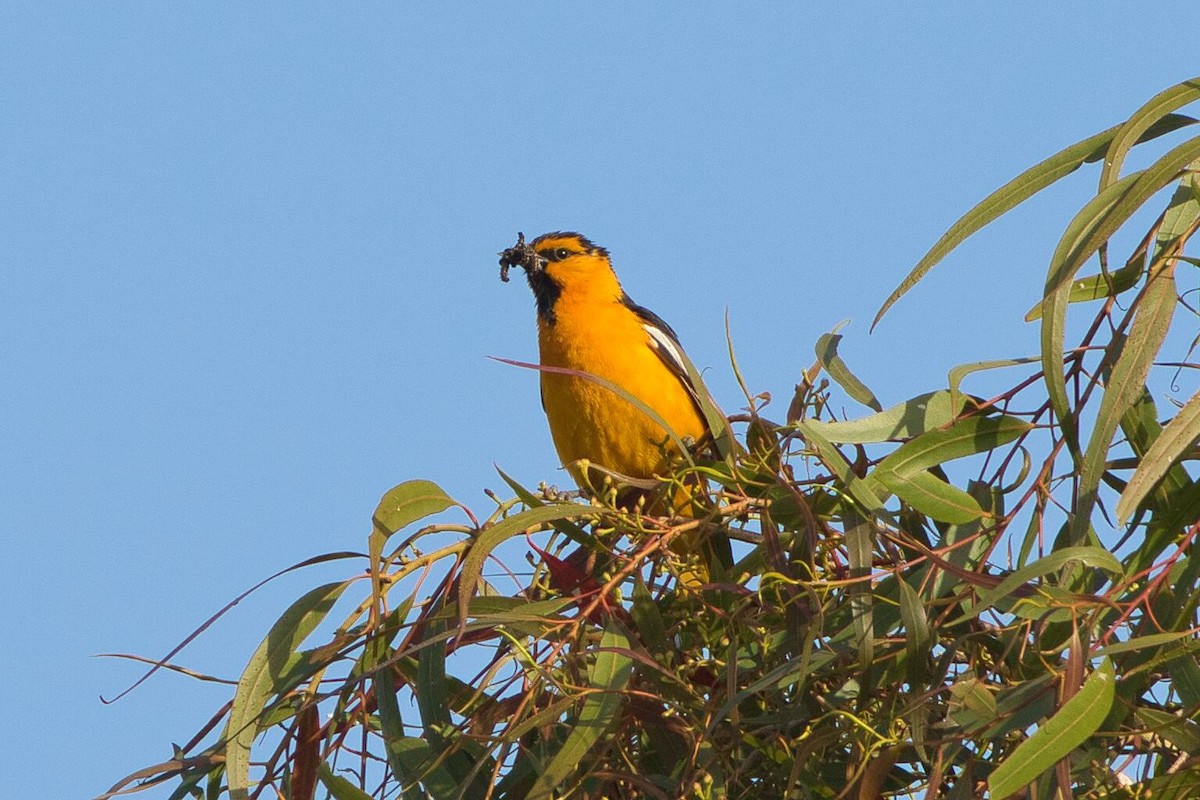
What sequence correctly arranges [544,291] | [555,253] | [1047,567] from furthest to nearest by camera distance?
[555,253] < [544,291] < [1047,567]

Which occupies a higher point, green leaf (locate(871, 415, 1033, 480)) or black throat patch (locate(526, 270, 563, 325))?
black throat patch (locate(526, 270, 563, 325))

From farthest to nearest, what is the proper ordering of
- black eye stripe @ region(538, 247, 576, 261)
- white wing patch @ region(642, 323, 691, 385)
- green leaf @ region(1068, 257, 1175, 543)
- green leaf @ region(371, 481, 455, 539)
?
black eye stripe @ region(538, 247, 576, 261), white wing patch @ region(642, 323, 691, 385), green leaf @ region(371, 481, 455, 539), green leaf @ region(1068, 257, 1175, 543)

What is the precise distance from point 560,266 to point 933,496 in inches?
114

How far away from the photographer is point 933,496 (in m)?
2.10

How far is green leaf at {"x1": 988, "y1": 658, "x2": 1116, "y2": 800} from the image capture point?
5.50 ft

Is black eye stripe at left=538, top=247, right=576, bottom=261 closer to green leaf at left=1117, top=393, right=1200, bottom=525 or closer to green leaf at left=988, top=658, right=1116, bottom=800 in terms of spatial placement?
green leaf at left=1117, top=393, right=1200, bottom=525

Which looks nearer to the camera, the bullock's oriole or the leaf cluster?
the leaf cluster

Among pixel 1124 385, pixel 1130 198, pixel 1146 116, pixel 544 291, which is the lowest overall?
pixel 1124 385

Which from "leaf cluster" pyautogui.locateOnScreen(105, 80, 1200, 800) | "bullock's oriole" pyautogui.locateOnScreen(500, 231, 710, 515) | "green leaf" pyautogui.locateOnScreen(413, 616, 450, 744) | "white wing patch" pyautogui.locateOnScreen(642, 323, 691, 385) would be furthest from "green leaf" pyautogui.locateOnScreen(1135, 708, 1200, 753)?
"white wing patch" pyautogui.locateOnScreen(642, 323, 691, 385)

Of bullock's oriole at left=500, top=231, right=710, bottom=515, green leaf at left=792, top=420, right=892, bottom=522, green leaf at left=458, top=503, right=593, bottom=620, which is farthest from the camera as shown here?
bullock's oriole at left=500, top=231, right=710, bottom=515

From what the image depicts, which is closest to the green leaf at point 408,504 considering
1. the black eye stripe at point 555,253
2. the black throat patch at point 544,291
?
the black throat patch at point 544,291

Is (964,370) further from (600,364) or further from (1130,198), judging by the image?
(600,364)

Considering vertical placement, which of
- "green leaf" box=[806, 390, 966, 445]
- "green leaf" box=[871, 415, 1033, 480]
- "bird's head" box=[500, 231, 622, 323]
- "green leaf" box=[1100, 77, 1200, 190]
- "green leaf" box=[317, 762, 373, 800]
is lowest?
"green leaf" box=[317, 762, 373, 800]

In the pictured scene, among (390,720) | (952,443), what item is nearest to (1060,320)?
(952,443)
